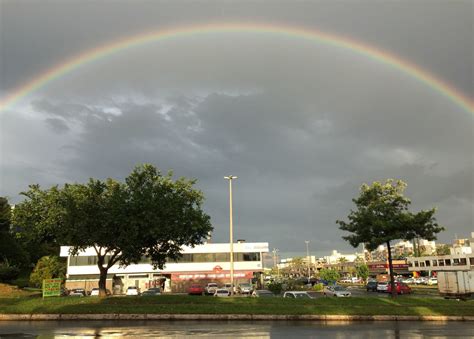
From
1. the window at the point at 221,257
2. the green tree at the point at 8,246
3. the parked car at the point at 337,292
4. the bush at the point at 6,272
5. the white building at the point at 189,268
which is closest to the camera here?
the parked car at the point at 337,292

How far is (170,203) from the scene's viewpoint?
29797mm

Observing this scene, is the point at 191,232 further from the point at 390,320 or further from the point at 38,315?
the point at 390,320

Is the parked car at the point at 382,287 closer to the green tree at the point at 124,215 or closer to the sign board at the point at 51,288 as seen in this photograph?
the green tree at the point at 124,215

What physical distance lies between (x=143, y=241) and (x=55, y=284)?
729 cm

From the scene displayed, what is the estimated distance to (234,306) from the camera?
78.1 feet

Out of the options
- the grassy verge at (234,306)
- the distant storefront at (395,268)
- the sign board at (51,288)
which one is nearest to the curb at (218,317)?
→ the grassy verge at (234,306)

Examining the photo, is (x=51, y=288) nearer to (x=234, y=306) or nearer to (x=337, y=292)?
(x=234, y=306)

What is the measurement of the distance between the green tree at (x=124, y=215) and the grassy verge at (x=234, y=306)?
4.48 m

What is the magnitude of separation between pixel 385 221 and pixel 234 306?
1360cm

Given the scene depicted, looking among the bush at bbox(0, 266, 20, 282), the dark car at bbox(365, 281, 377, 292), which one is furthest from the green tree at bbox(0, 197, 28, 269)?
the dark car at bbox(365, 281, 377, 292)

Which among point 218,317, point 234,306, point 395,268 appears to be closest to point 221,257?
point 234,306

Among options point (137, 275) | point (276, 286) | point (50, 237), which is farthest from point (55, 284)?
point (137, 275)

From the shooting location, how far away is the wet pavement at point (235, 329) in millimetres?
15984

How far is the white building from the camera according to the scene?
71875 millimetres
